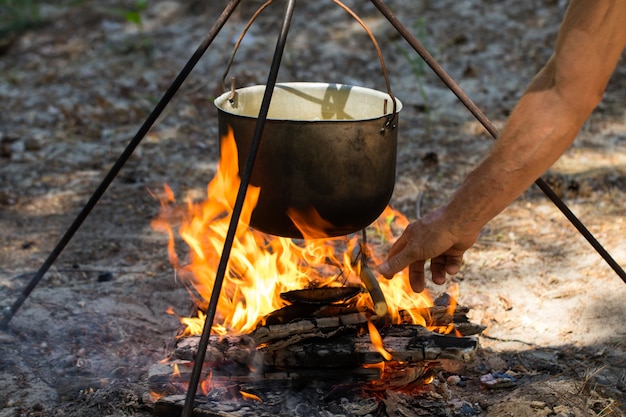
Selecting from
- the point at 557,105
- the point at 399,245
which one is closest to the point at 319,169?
the point at 399,245

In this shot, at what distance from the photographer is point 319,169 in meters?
2.27

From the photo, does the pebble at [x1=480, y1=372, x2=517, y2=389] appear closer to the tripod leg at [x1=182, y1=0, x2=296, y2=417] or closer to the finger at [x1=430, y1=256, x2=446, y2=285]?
the finger at [x1=430, y1=256, x2=446, y2=285]

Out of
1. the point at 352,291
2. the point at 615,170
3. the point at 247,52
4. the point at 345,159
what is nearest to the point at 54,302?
the point at 352,291

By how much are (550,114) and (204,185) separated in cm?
327

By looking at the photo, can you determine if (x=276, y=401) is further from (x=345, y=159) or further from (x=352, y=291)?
(x=345, y=159)

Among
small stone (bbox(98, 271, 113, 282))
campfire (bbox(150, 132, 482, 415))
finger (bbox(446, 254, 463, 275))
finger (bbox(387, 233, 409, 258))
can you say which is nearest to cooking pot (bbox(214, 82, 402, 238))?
campfire (bbox(150, 132, 482, 415))

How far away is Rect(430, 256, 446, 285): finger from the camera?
94.6 inches

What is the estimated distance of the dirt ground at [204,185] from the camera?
9.02 feet

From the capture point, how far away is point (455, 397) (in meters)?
2.51

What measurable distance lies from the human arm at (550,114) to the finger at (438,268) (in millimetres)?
311

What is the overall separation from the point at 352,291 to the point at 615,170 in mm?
2874

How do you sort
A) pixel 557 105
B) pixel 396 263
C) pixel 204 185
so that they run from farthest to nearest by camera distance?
1. pixel 204 185
2. pixel 396 263
3. pixel 557 105

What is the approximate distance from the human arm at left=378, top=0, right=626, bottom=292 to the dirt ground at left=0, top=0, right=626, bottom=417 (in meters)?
0.80

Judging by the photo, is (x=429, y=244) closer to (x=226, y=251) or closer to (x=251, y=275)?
(x=226, y=251)
